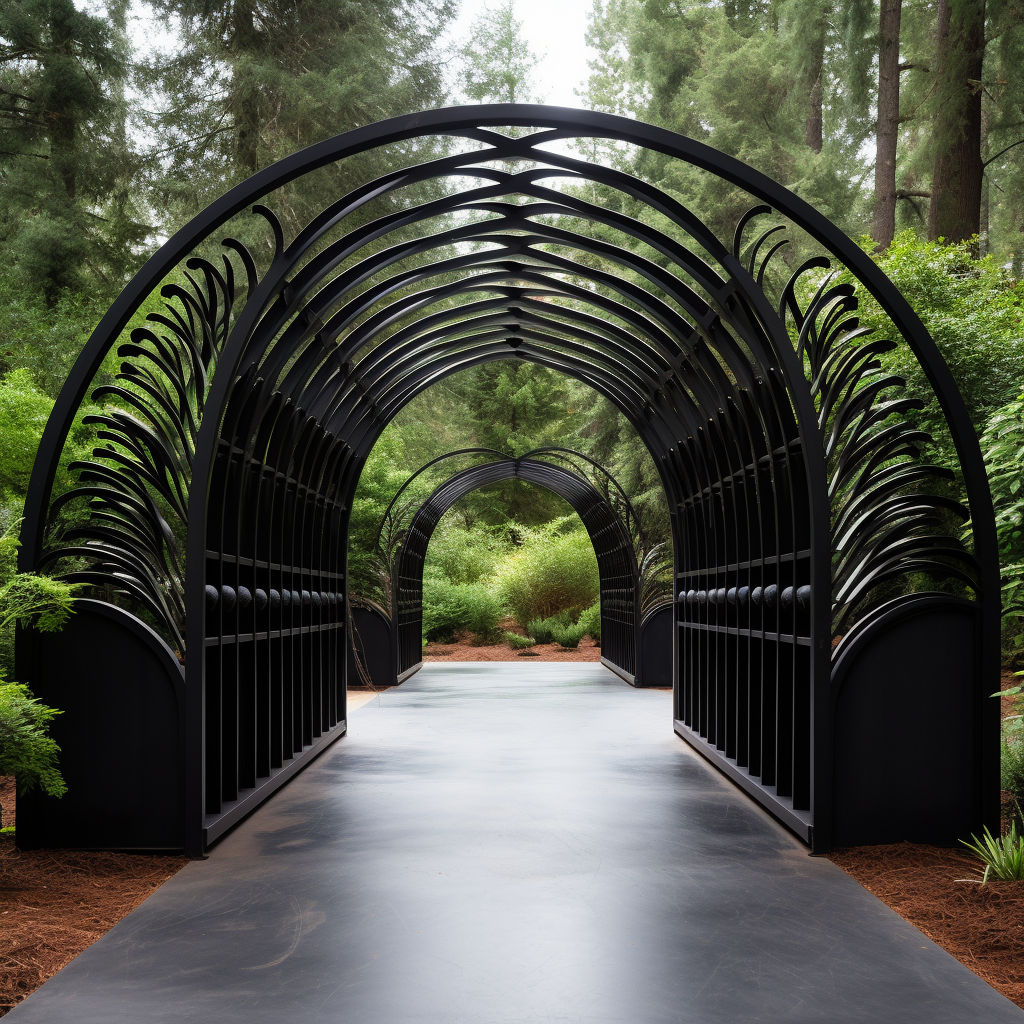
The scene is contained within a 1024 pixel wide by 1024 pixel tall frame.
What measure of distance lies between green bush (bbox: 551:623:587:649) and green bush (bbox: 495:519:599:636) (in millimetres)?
1453

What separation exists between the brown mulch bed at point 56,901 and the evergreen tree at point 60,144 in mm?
11844

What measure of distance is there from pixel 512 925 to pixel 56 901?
1776 millimetres

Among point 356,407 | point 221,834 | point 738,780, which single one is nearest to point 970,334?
point 738,780

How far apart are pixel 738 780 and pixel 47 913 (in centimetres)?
387

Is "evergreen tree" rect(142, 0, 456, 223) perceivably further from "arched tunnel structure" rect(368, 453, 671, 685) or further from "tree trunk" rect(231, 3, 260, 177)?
"arched tunnel structure" rect(368, 453, 671, 685)

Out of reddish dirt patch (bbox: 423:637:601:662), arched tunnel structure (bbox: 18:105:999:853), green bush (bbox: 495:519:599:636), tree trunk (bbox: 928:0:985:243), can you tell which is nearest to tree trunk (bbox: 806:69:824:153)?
tree trunk (bbox: 928:0:985:243)

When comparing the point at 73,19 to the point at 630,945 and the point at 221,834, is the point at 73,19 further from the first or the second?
the point at 630,945

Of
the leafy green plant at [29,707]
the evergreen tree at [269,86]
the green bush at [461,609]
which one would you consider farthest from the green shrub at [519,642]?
the leafy green plant at [29,707]

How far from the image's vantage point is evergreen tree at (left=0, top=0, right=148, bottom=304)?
46.7 feet

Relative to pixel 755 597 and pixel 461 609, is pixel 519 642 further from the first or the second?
pixel 755 597

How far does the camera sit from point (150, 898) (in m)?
3.86

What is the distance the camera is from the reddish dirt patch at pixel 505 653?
1814 centimetres

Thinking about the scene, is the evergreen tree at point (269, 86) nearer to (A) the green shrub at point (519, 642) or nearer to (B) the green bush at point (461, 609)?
(B) the green bush at point (461, 609)

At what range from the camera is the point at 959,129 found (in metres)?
12.8
